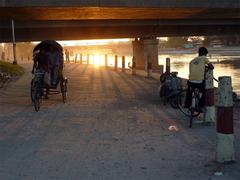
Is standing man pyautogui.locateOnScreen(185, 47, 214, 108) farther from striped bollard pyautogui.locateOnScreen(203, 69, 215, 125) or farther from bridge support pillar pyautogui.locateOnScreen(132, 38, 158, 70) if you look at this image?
bridge support pillar pyautogui.locateOnScreen(132, 38, 158, 70)

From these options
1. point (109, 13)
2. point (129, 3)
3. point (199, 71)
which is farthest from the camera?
point (109, 13)

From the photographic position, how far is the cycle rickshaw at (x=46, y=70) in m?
14.0

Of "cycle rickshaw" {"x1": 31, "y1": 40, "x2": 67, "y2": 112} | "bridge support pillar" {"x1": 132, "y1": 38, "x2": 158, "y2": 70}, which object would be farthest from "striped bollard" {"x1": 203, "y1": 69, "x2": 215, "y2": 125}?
"bridge support pillar" {"x1": 132, "y1": 38, "x2": 158, "y2": 70}

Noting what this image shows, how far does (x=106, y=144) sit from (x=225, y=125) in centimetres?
240

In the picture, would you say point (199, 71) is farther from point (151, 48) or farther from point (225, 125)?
point (151, 48)

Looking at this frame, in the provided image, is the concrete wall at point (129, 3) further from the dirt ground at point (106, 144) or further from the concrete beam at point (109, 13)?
the dirt ground at point (106, 144)

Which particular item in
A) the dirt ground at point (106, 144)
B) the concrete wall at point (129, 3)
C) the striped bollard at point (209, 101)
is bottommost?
the dirt ground at point (106, 144)

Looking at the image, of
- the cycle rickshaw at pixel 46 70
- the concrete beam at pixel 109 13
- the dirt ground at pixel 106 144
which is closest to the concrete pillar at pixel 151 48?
the concrete beam at pixel 109 13

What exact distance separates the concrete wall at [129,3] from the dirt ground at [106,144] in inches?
527

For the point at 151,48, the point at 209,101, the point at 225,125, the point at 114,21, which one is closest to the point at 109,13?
the point at 114,21

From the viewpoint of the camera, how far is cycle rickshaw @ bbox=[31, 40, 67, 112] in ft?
46.0

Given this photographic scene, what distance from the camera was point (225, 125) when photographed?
757 centimetres

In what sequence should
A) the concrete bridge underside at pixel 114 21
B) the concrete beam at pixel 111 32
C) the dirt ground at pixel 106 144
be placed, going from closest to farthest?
the dirt ground at pixel 106 144 → the concrete bridge underside at pixel 114 21 → the concrete beam at pixel 111 32

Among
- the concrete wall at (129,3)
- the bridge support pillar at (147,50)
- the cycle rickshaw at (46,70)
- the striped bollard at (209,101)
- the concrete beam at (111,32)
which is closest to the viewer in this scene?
the striped bollard at (209,101)
